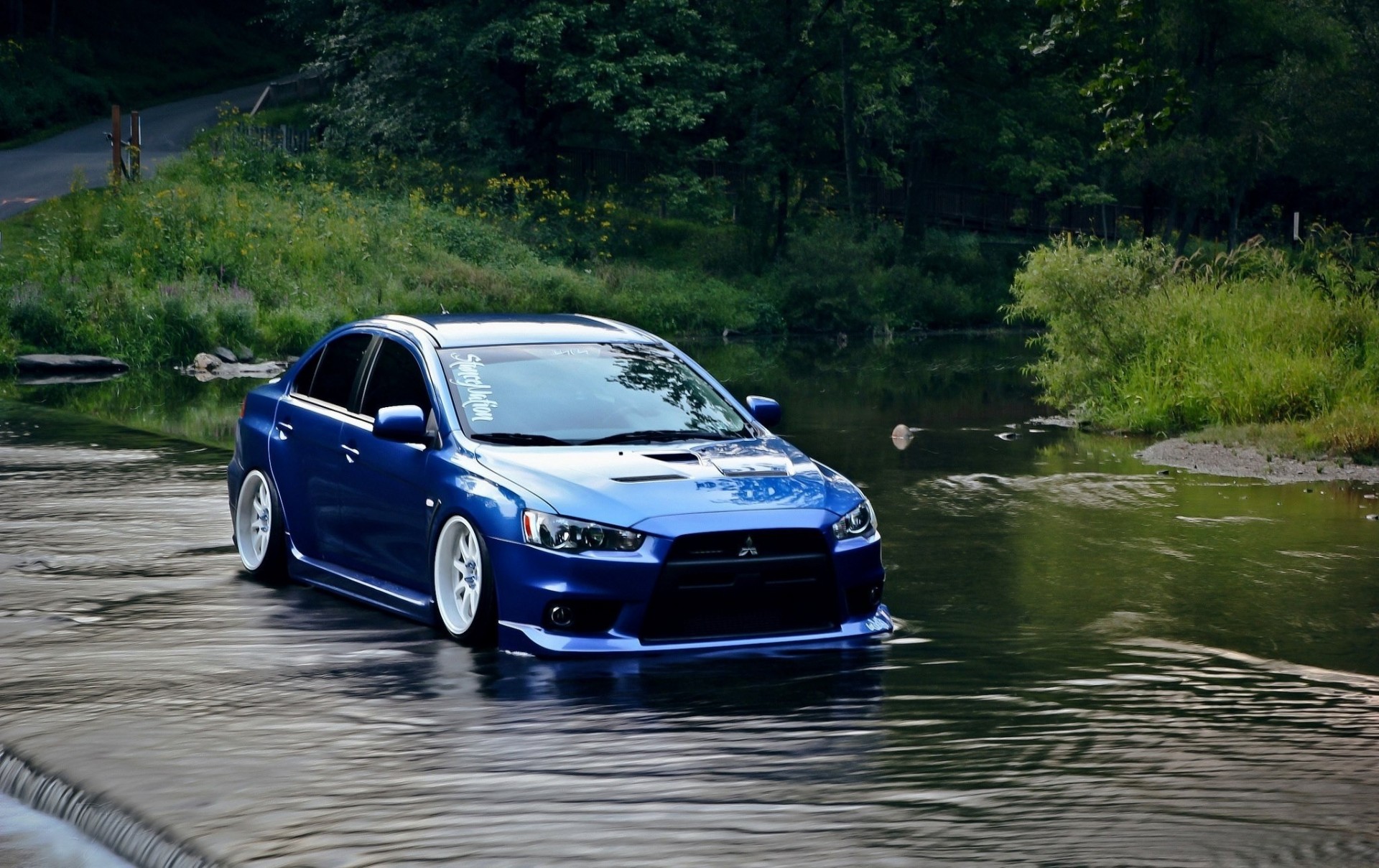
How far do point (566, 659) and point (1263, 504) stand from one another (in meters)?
8.60

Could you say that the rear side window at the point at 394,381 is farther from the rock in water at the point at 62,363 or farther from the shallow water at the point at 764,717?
the rock in water at the point at 62,363

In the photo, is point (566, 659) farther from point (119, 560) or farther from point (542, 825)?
point (119, 560)

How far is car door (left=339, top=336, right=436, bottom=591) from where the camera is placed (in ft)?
30.4

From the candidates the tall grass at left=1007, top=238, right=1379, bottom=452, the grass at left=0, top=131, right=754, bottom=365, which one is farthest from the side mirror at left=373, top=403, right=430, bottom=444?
the grass at left=0, top=131, right=754, bottom=365

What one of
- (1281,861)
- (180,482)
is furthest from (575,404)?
(180,482)

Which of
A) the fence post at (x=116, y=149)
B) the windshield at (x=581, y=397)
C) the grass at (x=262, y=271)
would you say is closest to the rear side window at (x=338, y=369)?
the windshield at (x=581, y=397)

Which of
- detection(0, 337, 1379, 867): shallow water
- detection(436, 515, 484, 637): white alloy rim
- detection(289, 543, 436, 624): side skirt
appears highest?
detection(436, 515, 484, 637): white alloy rim

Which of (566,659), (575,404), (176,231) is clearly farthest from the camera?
(176,231)

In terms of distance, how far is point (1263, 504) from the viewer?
1544 cm

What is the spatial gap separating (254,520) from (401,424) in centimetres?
226

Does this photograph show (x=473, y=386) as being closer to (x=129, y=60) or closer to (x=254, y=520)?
(x=254, y=520)

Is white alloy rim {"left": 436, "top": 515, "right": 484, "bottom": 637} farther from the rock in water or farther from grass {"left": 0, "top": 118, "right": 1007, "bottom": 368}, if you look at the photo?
grass {"left": 0, "top": 118, "right": 1007, "bottom": 368}

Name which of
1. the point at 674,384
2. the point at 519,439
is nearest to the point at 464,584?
the point at 519,439

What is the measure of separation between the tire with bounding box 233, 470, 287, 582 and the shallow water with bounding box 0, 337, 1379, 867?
0.17m
